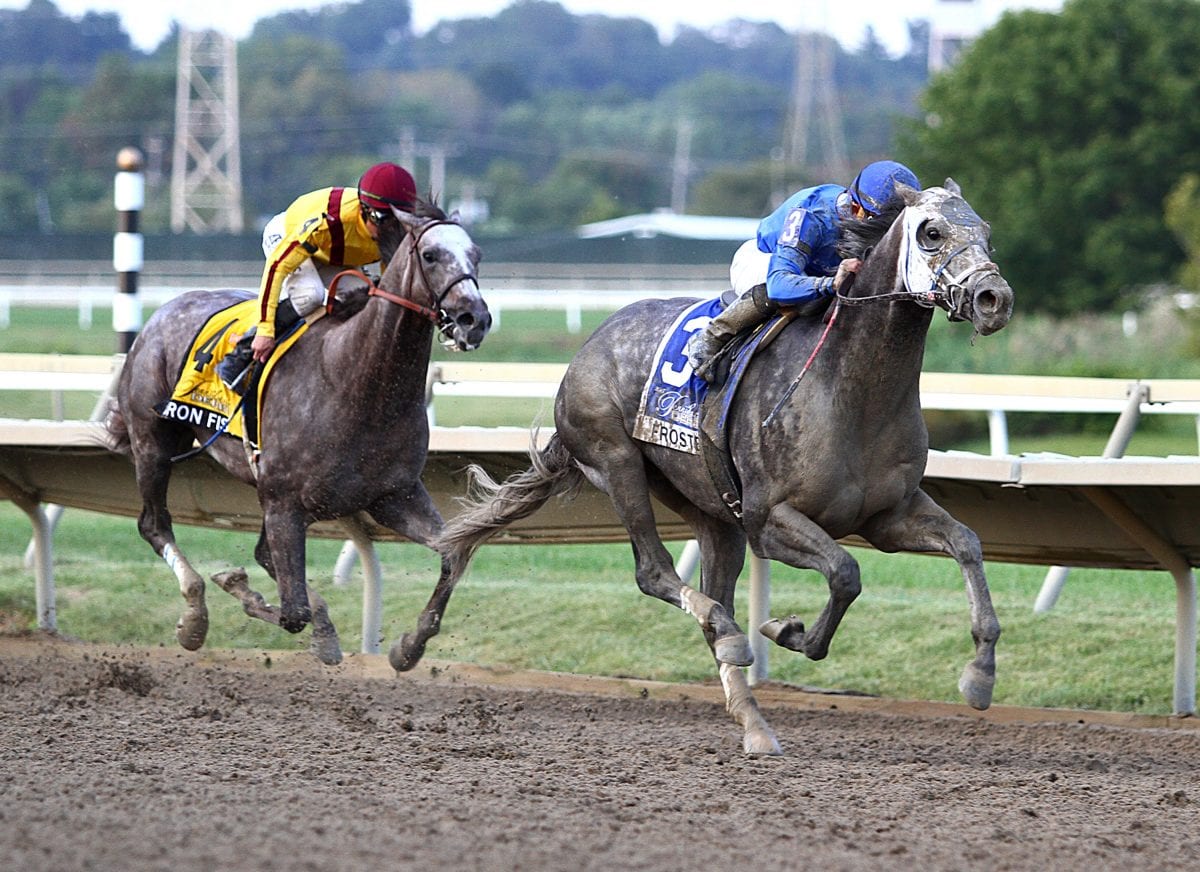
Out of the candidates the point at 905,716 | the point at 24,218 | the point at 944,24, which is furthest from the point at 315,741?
the point at 944,24

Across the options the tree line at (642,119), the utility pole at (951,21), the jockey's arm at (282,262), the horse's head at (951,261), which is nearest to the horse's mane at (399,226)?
the jockey's arm at (282,262)

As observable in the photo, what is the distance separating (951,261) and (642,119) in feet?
223

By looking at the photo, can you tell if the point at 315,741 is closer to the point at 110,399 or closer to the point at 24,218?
the point at 110,399

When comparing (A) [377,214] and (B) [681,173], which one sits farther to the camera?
(B) [681,173]

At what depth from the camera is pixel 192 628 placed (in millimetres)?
5820

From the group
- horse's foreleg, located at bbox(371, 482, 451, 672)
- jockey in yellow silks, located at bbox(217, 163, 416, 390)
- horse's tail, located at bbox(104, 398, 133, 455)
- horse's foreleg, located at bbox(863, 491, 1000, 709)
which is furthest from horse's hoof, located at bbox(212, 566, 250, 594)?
horse's foreleg, located at bbox(863, 491, 1000, 709)

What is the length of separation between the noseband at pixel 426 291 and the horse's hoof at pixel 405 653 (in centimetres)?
108

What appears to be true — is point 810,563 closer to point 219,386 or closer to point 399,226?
point 399,226

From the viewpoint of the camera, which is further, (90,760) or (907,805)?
(90,760)

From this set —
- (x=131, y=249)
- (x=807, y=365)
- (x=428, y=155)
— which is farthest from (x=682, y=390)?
(x=428, y=155)

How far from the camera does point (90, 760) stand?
4.32m

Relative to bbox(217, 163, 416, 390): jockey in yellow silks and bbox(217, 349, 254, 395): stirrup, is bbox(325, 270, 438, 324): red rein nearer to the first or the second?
bbox(217, 163, 416, 390): jockey in yellow silks

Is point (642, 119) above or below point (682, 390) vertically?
above

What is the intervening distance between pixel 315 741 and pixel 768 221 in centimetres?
193
